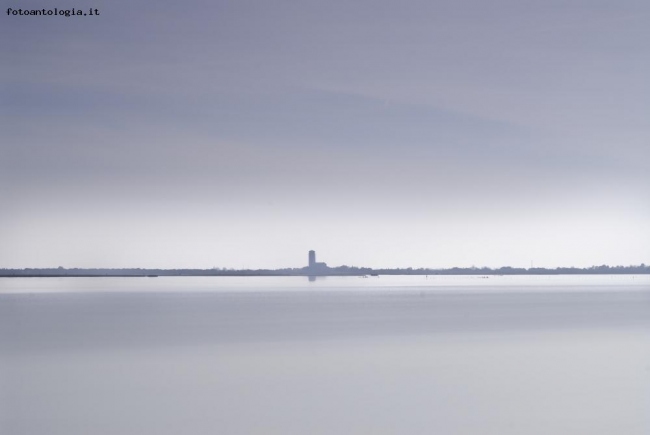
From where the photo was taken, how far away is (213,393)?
634 inches

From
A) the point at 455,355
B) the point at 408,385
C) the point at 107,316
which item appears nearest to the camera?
the point at 408,385

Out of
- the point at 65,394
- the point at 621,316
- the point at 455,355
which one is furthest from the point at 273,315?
the point at 65,394

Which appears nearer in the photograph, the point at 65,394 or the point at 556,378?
the point at 65,394

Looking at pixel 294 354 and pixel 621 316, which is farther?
pixel 621 316

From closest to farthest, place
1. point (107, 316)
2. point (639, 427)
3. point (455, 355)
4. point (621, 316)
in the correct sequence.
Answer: point (639, 427) → point (455, 355) → point (621, 316) → point (107, 316)

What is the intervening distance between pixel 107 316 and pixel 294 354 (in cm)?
2357

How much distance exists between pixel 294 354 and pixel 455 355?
16.2 ft

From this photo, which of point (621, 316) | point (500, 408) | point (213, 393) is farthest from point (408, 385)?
point (621, 316)

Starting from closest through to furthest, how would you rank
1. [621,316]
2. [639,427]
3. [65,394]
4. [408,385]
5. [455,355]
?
[639,427] → [65,394] → [408,385] → [455,355] → [621,316]

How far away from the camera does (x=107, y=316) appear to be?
44000mm

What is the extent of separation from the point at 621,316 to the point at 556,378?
2516 centimetres

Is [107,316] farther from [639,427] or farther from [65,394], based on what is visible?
[639,427]

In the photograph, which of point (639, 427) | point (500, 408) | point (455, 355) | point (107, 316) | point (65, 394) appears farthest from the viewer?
point (107, 316)

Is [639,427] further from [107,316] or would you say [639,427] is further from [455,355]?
[107,316]
